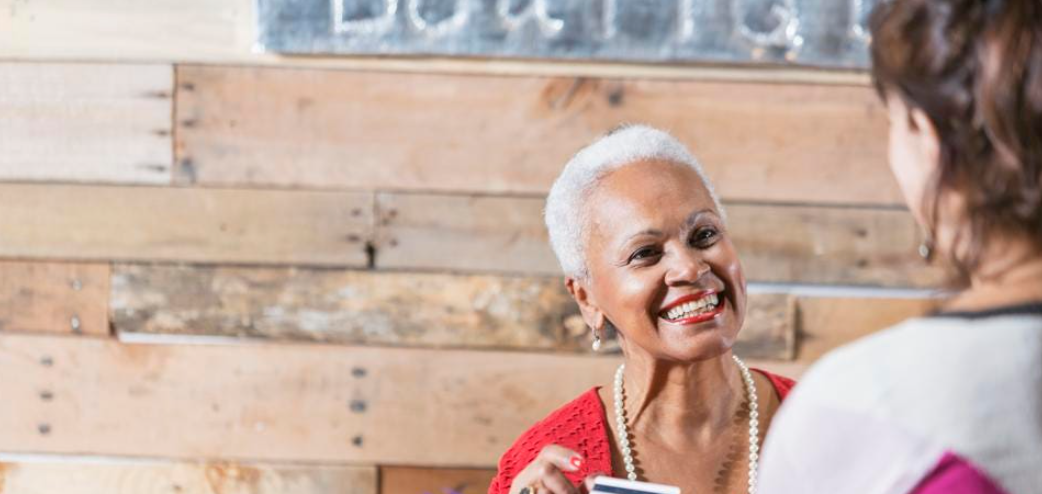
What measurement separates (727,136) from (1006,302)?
1.70 meters

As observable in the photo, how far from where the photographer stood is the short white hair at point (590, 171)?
6.08 ft

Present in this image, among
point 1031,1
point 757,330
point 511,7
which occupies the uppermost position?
point 1031,1

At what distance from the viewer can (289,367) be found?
8.33 ft

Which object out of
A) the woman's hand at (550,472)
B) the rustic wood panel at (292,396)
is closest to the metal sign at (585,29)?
the rustic wood panel at (292,396)

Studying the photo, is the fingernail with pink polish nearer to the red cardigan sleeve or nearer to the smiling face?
the red cardigan sleeve

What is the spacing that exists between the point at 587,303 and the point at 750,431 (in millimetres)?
323

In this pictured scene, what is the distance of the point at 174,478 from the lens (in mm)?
2561

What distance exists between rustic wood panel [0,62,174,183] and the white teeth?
124cm

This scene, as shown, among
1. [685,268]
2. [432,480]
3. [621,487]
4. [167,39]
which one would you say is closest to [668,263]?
[685,268]

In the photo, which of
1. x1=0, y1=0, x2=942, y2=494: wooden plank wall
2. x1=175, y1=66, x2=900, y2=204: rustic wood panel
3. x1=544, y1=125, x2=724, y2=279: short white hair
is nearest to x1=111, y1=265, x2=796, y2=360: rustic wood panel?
x1=0, y1=0, x2=942, y2=494: wooden plank wall

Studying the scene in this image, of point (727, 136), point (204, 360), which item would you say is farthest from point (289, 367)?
point (727, 136)

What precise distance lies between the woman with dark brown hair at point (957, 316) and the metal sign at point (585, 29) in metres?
1.58

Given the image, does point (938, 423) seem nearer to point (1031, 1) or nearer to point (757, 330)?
point (1031, 1)

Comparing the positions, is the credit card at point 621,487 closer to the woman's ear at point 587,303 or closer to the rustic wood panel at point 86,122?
the woman's ear at point 587,303
